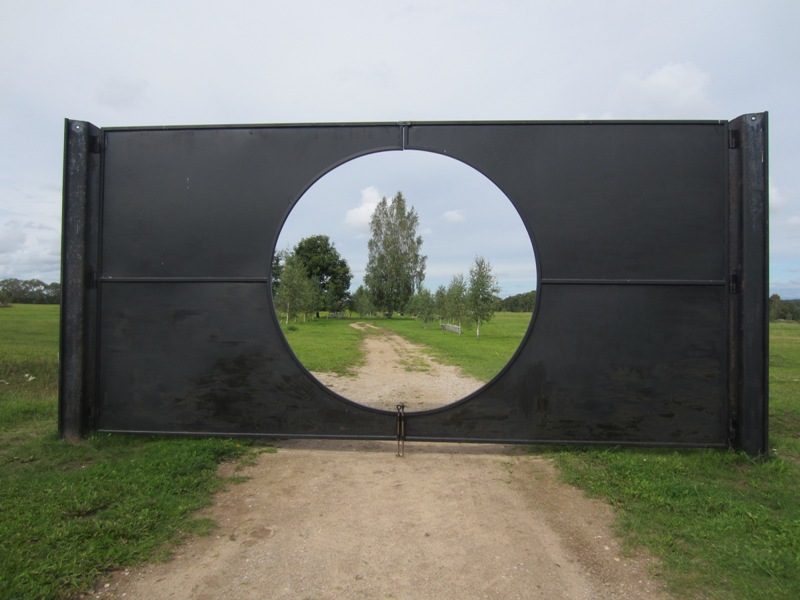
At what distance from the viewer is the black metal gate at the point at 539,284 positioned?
4.20 meters

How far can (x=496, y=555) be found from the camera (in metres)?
2.67

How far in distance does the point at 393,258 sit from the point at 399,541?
35543mm

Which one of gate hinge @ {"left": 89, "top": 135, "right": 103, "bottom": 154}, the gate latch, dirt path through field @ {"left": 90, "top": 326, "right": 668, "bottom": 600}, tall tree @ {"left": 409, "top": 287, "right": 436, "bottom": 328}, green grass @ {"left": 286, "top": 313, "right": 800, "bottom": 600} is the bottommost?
dirt path through field @ {"left": 90, "top": 326, "right": 668, "bottom": 600}

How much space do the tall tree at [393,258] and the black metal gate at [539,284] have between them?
30041mm

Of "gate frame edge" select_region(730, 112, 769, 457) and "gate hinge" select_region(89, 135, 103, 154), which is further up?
"gate hinge" select_region(89, 135, 103, 154)

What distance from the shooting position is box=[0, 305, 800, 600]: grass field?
2432mm

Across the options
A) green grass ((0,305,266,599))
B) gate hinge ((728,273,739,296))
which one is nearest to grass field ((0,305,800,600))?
green grass ((0,305,266,599))

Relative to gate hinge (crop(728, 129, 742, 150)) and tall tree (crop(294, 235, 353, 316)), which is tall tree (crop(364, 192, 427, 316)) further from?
gate hinge (crop(728, 129, 742, 150))

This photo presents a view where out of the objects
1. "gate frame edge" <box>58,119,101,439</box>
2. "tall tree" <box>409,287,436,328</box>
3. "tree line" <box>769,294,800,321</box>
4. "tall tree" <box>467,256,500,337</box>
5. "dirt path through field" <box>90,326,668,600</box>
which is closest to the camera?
"dirt path through field" <box>90,326,668,600</box>

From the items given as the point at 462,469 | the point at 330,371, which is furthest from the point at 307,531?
the point at 330,371

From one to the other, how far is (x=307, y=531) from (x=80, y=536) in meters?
1.26

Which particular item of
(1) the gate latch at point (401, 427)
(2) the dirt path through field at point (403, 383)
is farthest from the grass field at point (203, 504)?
(2) the dirt path through field at point (403, 383)

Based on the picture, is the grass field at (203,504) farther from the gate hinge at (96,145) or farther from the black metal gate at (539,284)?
the gate hinge at (96,145)

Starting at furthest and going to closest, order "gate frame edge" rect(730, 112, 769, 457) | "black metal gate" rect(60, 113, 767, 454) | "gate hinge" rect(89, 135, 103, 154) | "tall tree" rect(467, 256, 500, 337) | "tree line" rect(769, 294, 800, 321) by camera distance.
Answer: "tree line" rect(769, 294, 800, 321), "tall tree" rect(467, 256, 500, 337), "gate hinge" rect(89, 135, 103, 154), "black metal gate" rect(60, 113, 767, 454), "gate frame edge" rect(730, 112, 769, 457)
